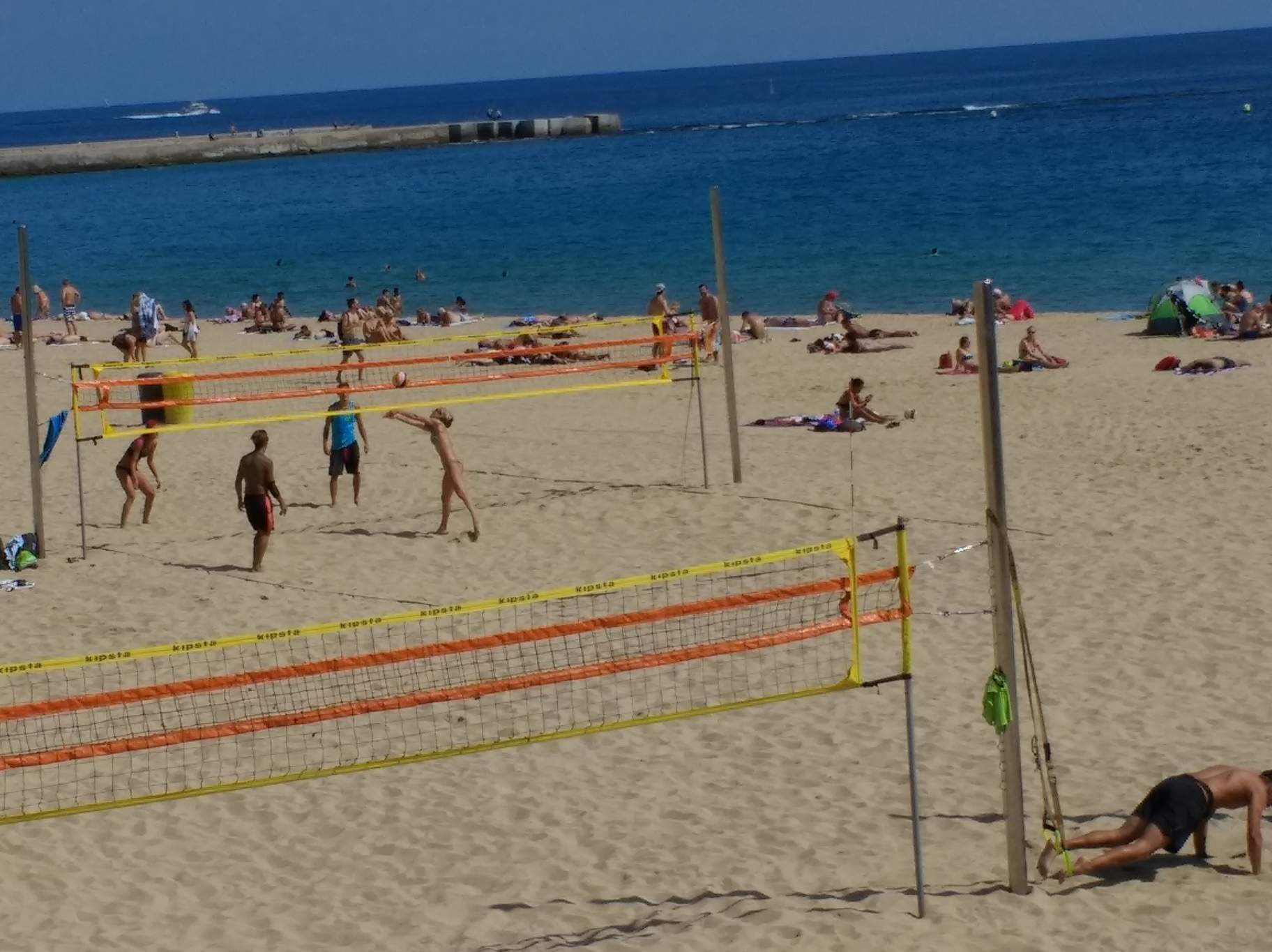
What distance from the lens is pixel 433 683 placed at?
31.8 ft

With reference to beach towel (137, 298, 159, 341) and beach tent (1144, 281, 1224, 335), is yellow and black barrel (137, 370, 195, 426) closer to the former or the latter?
beach towel (137, 298, 159, 341)

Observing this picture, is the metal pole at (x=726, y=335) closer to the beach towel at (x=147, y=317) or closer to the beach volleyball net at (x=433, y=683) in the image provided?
the beach volleyball net at (x=433, y=683)

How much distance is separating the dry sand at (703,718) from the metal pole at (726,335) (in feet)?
1.05

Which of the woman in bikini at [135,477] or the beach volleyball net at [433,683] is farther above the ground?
the woman in bikini at [135,477]

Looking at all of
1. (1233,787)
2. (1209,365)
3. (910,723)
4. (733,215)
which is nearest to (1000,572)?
(910,723)

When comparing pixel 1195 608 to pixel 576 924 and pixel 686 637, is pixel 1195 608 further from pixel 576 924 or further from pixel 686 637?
pixel 576 924

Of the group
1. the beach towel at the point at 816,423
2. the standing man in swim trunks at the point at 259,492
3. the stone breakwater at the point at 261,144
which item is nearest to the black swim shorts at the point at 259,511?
the standing man in swim trunks at the point at 259,492

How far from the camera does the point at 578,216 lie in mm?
52281

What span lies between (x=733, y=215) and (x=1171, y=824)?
44.3m

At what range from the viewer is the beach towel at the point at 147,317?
26031 millimetres

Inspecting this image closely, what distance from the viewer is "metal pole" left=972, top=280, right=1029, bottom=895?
6.20 metres

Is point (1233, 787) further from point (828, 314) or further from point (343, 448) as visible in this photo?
point (828, 314)

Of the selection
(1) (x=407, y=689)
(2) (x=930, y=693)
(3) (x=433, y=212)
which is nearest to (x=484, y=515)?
A: (1) (x=407, y=689)

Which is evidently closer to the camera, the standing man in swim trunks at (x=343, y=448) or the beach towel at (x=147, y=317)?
the standing man in swim trunks at (x=343, y=448)
